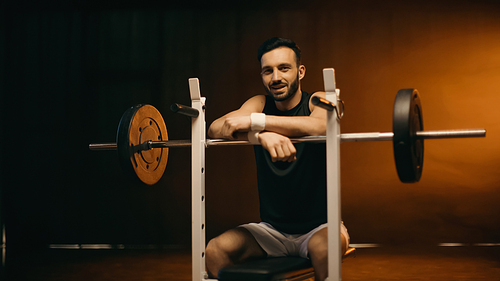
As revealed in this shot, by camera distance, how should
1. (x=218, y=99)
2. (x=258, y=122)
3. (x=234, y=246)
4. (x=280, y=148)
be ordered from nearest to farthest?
Result: 1. (x=280, y=148)
2. (x=258, y=122)
3. (x=234, y=246)
4. (x=218, y=99)

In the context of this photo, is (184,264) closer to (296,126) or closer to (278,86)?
(278,86)

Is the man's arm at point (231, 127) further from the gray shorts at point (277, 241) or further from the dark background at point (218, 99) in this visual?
the dark background at point (218, 99)

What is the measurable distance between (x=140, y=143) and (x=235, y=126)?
1.71ft

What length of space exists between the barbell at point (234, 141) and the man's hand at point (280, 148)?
0.07 meters

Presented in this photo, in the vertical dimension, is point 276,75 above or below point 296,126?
above

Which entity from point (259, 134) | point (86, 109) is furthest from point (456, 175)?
point (86, 109)

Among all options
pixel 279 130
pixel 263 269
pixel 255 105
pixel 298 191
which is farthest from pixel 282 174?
pixel 263 269

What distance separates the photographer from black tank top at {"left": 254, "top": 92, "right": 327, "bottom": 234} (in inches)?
85.8

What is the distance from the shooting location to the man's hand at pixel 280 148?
1.87 metres

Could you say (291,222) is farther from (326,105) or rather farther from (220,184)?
(220,184)

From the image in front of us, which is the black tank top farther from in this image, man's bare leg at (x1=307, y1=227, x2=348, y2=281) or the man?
man's bare leg at (x1=307, y1=227, x2=348, y2=281)

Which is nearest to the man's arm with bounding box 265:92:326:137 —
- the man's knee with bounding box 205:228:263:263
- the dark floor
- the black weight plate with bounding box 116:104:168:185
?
the man's knee with bounding box 205:228:263:263

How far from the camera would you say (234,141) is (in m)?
2.04

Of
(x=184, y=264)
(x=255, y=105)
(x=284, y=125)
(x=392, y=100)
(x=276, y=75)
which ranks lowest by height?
(x=184, y=264)
